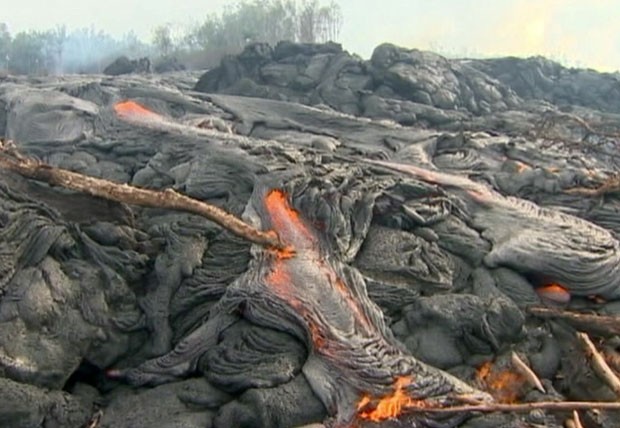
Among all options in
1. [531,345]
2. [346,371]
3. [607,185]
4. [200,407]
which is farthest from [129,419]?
[607,185]

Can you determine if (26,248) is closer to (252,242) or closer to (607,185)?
(252,242)

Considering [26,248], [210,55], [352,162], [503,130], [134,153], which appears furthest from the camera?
[210,55]

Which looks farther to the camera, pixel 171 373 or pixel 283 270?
pixel 283 270

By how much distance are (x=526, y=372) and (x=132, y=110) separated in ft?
24.2

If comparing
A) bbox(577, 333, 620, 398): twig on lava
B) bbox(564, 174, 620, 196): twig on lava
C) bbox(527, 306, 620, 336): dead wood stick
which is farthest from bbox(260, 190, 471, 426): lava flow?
bbox(564, 174, 620, 196): twig on lava

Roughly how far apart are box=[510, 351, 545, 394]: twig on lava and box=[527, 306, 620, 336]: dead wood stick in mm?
599

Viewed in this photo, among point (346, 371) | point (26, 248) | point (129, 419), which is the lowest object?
point (129, 419)

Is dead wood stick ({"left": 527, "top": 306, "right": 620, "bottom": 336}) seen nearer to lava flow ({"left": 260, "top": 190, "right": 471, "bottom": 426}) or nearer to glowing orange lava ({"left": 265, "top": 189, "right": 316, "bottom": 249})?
lava flow ({"left": 260, "top": 190, "right": 471, "bottom": 426})

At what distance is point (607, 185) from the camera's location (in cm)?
870

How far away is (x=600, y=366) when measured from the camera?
535 cm

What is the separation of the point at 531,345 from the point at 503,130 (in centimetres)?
1054

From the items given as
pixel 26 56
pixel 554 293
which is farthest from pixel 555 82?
pixel 26 56

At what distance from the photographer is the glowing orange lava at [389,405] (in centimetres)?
494

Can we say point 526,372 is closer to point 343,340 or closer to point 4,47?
point 343,340
